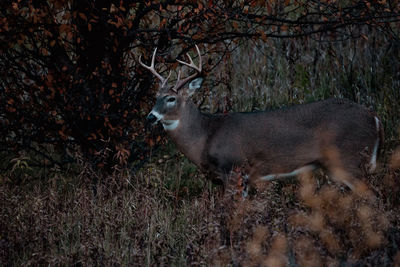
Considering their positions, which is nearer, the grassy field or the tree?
the grassy field

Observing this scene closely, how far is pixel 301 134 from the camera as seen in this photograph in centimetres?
617

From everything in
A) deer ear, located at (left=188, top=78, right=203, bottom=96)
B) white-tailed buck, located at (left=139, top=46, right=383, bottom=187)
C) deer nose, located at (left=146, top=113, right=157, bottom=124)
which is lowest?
white-tailed buck, located at (left=139, top=46, right=383, bottom=187)

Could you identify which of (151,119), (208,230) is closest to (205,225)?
(208,230)

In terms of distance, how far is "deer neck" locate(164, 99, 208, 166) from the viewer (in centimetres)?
632

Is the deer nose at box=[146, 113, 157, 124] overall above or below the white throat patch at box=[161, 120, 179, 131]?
above

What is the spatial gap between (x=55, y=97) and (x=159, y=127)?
1197 mm

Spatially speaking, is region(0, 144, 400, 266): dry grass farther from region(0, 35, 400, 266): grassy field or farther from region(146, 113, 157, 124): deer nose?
region(146, 113, 157, 124): deer nose

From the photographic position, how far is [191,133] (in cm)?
641

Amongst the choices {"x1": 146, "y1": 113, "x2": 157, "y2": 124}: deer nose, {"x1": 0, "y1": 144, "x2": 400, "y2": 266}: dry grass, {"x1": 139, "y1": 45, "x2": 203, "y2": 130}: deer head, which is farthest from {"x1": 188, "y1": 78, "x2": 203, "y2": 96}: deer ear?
{"x1": 0, "y1": 144, "x2": 400, "y2": 266}: dry grass

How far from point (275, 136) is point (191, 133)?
0.85 metres

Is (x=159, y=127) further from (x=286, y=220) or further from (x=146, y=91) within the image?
(x=286, y=220)

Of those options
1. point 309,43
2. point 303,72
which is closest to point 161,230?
point 303,72

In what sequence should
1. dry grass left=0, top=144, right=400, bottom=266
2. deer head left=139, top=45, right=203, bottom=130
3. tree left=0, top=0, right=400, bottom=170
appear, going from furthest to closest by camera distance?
deer head left=139, top=45, right=203, bottom=130 → tree left=0, top=0, right=400, bottom=170 → dry grass left=0, top=144, right=400, bottom=266

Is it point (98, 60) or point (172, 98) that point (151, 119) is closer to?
point (172, 98)
